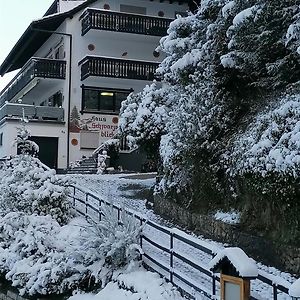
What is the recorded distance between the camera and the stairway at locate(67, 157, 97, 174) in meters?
26.0

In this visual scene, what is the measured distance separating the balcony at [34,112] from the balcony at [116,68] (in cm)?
252

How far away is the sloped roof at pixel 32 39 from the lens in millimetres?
32000

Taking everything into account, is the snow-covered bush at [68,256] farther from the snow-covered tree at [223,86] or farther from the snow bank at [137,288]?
the snow-covered tree at [223,86]

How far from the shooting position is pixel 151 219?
13.8 metres

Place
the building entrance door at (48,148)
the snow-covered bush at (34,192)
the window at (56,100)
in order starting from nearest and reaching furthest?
the snow-covered bush at (34,192) < the building entrance door at (48,148) < the window at (56,100)

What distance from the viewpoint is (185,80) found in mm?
14031

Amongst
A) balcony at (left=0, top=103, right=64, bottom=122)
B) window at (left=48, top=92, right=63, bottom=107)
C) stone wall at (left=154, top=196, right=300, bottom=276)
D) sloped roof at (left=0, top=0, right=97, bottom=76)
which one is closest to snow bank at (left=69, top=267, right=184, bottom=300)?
stone wall at (left=154, top=196, right=300, bottom=276)

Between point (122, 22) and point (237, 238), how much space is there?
22.7 m

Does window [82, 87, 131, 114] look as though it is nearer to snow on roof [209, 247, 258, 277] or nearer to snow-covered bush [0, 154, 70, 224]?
snow-covered bush [0, 154, 70, 224]

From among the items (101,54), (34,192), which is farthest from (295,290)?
(101,54)

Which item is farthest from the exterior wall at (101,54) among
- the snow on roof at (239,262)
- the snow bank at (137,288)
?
the snow on roof at (239,262)

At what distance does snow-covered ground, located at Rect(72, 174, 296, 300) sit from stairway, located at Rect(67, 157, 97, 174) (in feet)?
12.8

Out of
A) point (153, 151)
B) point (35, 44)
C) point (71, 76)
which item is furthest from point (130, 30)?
point (153, 151)

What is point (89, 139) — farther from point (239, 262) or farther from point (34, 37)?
point (239, 262)
